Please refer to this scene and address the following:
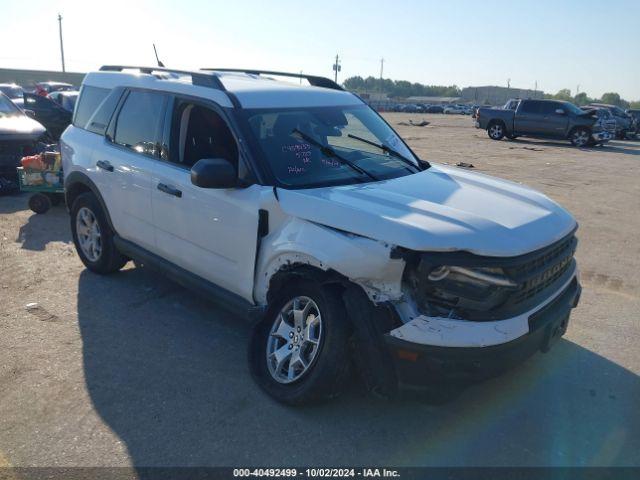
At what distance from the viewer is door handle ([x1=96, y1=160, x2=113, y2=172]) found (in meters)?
5.05

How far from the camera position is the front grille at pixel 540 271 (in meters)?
3.06

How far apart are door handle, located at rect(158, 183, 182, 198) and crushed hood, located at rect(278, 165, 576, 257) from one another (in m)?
1.03

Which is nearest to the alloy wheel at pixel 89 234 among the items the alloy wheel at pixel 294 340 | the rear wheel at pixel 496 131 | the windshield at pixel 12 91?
the alloy wheel at pixel 294 340

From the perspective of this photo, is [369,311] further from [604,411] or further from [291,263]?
[604,411]

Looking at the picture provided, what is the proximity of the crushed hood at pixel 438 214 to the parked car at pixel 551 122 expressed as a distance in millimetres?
21484

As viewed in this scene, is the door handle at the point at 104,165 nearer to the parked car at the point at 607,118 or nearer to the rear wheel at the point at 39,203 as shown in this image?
the rear wheel at the point at 39,203

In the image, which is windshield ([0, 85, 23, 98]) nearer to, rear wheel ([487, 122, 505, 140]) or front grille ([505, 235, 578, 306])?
rear wheel ([487, 122, 505, 140])

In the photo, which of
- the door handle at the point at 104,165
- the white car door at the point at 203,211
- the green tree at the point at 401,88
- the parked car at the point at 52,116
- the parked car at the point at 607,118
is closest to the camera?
the white car door at the point at 203,211

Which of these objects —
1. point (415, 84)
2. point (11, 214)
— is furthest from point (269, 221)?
point (415, 84)

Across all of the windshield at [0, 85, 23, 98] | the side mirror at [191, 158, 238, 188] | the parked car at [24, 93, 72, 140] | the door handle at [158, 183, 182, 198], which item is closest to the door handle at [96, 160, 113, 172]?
the door handle at [158, 183, 182, 198]

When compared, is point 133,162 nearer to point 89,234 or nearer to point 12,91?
point 89,234

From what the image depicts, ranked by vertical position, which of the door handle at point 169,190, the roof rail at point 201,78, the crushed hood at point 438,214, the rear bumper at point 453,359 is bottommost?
the rear bumper at point 453,359

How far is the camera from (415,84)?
176m

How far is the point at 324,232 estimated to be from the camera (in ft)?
10.8
